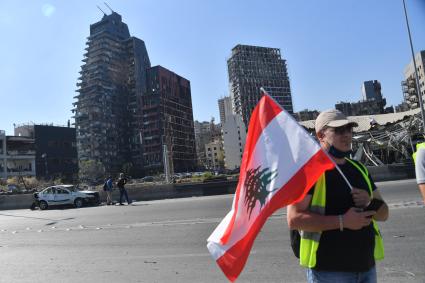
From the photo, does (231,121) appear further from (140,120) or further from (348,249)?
(348,249)

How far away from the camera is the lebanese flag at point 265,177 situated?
10.0 feet

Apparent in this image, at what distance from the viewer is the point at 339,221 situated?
9.39 ft

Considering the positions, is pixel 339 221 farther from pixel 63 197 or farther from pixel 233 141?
pixel 233 141

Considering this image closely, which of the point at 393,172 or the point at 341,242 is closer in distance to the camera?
the point at 341,242

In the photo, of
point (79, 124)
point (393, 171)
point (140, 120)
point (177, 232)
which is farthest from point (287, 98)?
point (177, 232)

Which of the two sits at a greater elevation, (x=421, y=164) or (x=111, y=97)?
(x=111, y=97)

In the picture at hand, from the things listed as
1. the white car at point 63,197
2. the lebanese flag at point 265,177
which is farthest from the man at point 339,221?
the white car at point 63,197

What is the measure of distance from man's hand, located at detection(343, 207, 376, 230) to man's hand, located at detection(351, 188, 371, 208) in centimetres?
5

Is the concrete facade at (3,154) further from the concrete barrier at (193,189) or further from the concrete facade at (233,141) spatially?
the concrete barrier at (193,189)

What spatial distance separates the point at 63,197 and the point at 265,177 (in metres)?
27.5

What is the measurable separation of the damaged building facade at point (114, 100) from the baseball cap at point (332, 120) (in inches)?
6385

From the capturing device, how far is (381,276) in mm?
Result: 5820

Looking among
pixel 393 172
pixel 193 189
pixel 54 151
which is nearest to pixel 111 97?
pixel 54 151

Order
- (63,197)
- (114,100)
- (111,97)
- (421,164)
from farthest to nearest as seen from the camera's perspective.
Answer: (114,100) < (111,97) < (63,197) < (421,164)
